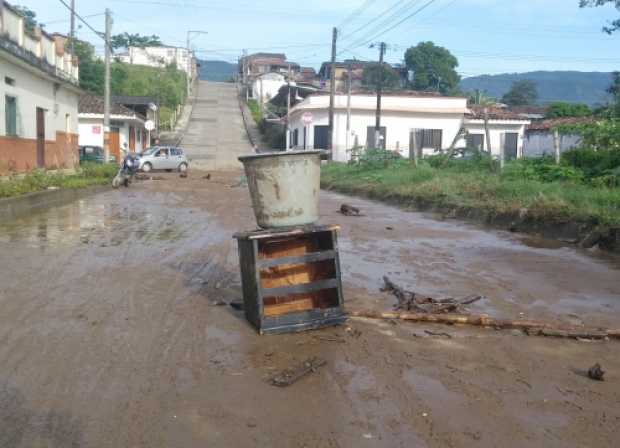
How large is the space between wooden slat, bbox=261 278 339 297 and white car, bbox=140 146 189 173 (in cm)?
3130

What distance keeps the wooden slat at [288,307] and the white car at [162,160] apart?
102ft

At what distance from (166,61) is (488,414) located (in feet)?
311

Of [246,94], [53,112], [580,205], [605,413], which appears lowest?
[605,413]

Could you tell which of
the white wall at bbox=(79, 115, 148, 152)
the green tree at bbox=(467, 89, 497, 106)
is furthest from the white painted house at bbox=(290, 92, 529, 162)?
the white wall at bbox=(79, 115, 148, 152)

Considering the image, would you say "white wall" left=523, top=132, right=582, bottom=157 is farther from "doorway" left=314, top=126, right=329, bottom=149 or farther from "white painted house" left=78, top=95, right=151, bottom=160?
"white painted house" left=78, top=95, right=151, bottom=160

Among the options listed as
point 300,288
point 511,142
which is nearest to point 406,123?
point 511,142

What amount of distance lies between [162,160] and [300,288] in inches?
1250

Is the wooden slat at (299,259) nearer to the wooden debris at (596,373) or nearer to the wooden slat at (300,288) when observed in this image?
the wooden slat at (300,288)

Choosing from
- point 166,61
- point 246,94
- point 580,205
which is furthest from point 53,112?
point 166,61

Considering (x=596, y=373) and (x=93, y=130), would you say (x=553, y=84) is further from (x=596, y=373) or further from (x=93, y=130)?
(x=596, y=373)

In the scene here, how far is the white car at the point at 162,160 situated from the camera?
35.3m

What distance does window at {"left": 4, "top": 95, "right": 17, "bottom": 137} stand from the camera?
19.5 m

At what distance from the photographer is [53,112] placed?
24734mm

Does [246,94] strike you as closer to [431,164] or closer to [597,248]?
[431,164]
